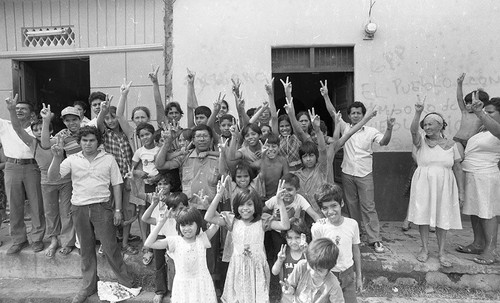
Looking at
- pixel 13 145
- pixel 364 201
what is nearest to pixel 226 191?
pixel 364 201

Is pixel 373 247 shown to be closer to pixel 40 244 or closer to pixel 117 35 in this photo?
pixel 40 244

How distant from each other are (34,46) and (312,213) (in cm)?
534

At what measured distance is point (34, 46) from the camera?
5.87 metres

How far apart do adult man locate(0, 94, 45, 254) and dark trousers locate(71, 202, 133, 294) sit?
87cm

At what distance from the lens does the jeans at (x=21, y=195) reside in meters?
4.05

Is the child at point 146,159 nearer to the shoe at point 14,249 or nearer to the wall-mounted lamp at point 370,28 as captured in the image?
the shoe at point 14,249

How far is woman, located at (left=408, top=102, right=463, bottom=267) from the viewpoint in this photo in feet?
12.3

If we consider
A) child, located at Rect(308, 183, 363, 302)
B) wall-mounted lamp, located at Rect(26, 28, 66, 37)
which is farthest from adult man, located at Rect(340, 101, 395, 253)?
wall-mounted lamp, located at Rect(26, 28, 66, 37)

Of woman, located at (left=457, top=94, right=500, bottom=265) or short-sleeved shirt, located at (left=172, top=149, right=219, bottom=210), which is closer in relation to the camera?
short-sleeved shirt, located at (left=172, top=149, right=219, bottom=210)

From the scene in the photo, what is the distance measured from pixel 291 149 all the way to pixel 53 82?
5518 mm

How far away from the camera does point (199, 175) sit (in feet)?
11.5

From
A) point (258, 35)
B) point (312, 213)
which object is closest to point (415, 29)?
point (258, 35)

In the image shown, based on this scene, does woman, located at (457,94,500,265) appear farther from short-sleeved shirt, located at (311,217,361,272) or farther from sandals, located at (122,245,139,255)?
sandals, located at (122,245,139,255)

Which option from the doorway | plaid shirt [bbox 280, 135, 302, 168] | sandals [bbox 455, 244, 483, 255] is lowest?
sandals [bbox 455, 244, 483, 255]
